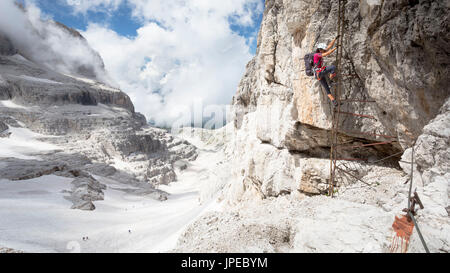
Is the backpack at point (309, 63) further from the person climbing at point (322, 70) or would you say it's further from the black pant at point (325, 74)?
the black pant at point (325, 74)

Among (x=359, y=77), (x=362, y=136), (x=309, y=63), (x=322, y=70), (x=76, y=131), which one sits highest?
(x=76, y=131)

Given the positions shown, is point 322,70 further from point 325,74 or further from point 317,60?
point 317,60

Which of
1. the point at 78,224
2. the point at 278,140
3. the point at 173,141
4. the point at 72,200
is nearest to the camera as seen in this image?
the point at 278,140

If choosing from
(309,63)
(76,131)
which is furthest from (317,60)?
(76,131)

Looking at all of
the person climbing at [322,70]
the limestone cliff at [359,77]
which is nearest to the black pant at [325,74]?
the person climbing at [322,70]

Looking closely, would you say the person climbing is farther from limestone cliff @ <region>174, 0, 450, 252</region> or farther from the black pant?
limestone cliff @ <region>174, 0, 450, 252</region>

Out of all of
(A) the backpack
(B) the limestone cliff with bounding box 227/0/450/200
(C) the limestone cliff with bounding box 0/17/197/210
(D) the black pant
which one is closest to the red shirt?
(A) the backpack

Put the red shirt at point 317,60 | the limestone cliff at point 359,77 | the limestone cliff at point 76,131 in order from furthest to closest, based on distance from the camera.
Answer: the limestone cliff at point 76,131, the red shirt at point 317,60, the limestone cliff at point 359,77

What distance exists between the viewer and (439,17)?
15.8ft

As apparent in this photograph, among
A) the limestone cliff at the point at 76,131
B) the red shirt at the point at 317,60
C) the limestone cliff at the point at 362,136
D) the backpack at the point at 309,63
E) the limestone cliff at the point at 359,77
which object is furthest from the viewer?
the limestone cliff at the point at 76,131

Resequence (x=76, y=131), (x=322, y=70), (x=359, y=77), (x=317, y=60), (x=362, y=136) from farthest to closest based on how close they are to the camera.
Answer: (x=76, y=131)
(x=362, y=136)
(x=359, y=77)
(x=317, y=60)
(x=322, y=70)

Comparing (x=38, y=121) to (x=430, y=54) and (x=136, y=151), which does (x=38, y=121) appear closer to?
(x=136, y=151)
